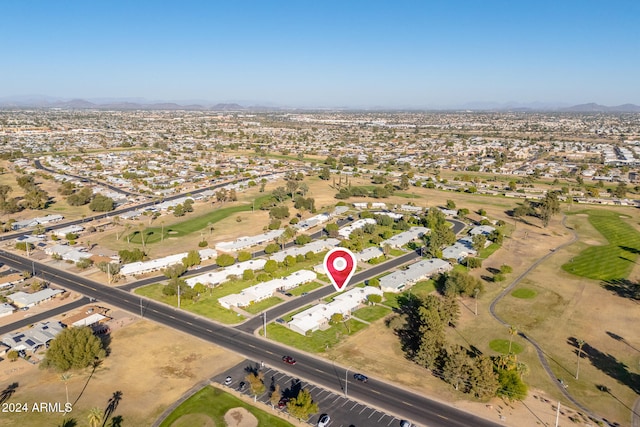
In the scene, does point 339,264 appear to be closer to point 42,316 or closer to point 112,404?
point 112,404

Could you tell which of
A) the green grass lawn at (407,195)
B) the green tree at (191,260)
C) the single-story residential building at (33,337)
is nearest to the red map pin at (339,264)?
the single-story residential building at (33,337)

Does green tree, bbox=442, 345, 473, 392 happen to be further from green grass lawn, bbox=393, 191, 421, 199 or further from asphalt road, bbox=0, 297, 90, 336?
green grass lawn, bbox=393, 191, 421, 199

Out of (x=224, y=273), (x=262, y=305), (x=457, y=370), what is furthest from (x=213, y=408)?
(x=224, y=273)

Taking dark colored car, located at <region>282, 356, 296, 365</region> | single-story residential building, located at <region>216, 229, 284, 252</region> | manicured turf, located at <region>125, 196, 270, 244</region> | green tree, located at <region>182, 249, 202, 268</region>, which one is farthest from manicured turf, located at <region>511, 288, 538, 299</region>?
manicured turf, located at <region>125, 196, 270, 244</region>

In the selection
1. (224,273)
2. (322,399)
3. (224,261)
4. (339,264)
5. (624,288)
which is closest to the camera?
(322,399)

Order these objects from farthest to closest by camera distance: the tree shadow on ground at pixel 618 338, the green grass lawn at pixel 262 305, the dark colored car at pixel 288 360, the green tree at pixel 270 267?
the green tree at pixel 270 267, the green grass lawn at pixel 262 305, the tree shadow on ground at pixel 618 338, the dark colored car at pixel 288 360

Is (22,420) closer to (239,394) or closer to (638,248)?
(239,394)

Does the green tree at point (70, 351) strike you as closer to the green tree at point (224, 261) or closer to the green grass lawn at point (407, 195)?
the green tree at point (224, 261)
